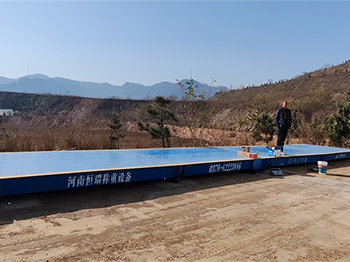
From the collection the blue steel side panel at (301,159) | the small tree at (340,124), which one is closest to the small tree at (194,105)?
the blue steel side panel at (301,159)

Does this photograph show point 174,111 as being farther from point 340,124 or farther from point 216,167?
point 216,167

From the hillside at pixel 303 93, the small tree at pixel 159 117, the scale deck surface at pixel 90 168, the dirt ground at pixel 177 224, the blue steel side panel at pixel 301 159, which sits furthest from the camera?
the hillside at pixel 303 93

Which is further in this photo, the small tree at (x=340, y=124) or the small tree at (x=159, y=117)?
the small tree at (x=340, y=124)

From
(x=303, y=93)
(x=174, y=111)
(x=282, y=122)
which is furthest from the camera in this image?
(x=174, y=111)

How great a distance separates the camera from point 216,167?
19.9 ft

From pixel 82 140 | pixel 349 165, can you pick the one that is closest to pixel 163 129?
pixel 82 140

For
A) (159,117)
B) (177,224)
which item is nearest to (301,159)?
(159,117)

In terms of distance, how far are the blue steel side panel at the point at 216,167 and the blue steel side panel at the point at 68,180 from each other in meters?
0.77

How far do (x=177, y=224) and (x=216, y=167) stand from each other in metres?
2.63

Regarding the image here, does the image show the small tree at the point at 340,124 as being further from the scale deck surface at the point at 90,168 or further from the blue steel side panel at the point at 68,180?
the blue steel side panel at the point at 68,180

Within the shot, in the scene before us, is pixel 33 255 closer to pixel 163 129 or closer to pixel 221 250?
pixel 221 250

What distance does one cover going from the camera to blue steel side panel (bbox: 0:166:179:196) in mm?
3857

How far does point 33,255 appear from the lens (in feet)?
8.83

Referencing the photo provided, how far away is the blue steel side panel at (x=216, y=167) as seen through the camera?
18.8ft
